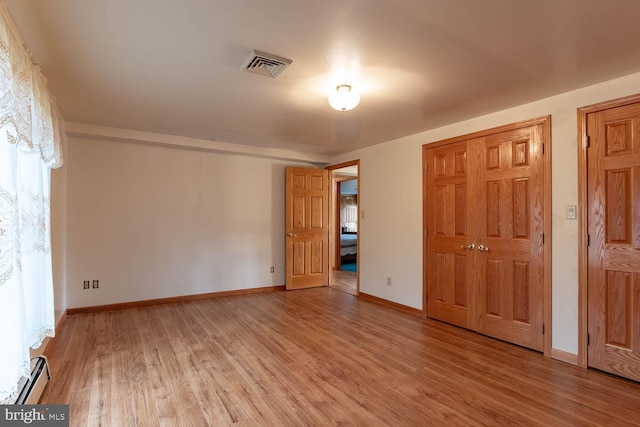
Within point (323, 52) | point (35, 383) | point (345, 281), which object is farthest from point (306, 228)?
point (35, 383)

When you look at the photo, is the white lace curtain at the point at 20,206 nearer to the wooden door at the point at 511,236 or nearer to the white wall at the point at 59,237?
the white wall at the point at 59,237

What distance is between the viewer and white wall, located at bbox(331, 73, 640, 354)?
108 inches

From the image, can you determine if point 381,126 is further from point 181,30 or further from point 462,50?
point 181,30

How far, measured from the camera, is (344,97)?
2662mm

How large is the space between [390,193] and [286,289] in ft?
8.06

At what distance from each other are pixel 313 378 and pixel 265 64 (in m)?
2.40

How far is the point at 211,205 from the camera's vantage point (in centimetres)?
496

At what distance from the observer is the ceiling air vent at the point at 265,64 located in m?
2.18

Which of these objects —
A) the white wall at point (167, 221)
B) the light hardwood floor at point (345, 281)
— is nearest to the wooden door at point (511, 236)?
the light hardwood floor at point (345, 281)

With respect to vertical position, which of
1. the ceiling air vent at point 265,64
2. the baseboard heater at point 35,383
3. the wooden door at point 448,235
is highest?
the ceiling air vent at point 265,64

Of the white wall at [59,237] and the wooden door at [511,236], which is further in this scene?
the white wall at [59,237]

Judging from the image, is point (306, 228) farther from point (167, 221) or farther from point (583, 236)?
point (583, 236)

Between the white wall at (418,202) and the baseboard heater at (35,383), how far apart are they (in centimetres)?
373

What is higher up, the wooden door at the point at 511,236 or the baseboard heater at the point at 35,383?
the wooden door at the point at 511,236
